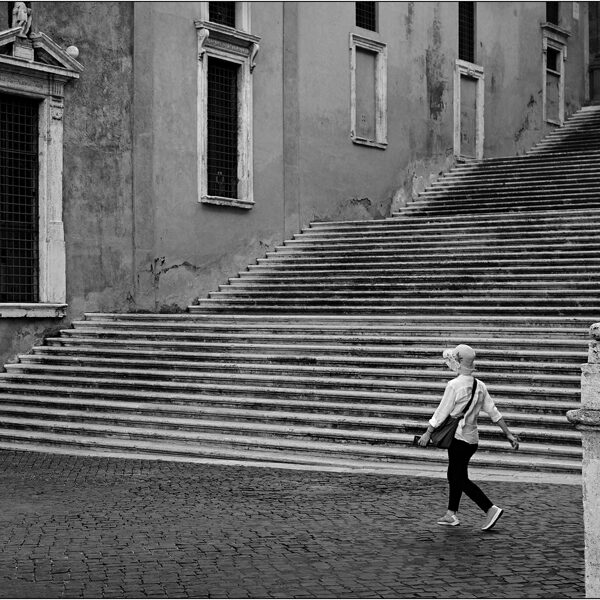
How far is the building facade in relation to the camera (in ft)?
57.0

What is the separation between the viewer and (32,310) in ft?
55.9

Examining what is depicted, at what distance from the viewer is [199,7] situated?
1973 cm

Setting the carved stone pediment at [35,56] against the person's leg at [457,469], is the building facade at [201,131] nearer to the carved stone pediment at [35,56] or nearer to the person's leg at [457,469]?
the carved stone pediment at [35,56]

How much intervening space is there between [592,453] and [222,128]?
1576 centimetres

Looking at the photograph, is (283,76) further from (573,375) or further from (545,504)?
(545,504)

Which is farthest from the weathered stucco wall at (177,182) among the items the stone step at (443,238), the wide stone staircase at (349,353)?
the stone step at (443,238)

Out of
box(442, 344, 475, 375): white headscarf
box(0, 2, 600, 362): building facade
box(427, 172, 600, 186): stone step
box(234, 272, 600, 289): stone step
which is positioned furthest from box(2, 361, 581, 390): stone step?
box(427, 172, 600, 186): stone step

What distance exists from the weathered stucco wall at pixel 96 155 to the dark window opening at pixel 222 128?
204 centimetres

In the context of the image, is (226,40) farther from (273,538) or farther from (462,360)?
(273,538)

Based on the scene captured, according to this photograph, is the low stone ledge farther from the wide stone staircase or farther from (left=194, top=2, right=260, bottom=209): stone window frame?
(left=194, top=2, right=260, bottom=209): stone window frame

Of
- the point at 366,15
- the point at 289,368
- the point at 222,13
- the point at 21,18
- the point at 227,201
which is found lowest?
the point at 289,368

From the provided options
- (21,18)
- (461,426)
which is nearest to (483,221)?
(21,18)

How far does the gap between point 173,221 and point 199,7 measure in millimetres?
3734

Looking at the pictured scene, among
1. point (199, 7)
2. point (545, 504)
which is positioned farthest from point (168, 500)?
point (199, 7)
